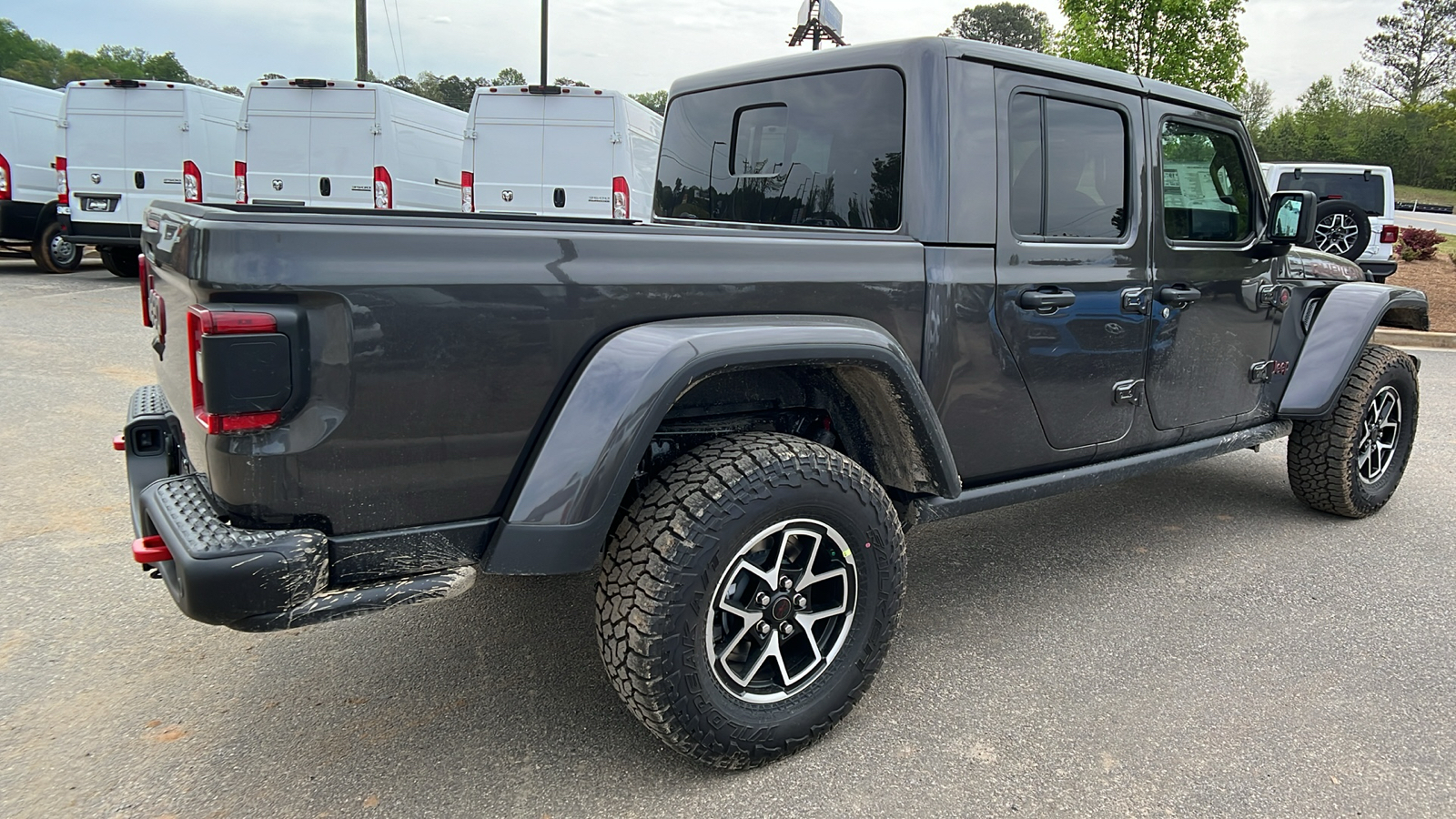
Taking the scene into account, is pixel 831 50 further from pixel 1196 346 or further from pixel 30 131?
pixel 30 131

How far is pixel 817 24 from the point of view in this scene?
367 centimetres

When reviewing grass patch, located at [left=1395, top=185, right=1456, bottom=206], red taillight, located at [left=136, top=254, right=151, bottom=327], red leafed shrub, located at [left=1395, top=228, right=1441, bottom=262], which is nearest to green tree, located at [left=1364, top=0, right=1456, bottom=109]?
grass patch, located at [left=1395, top=185, right=1456, bottom=206]

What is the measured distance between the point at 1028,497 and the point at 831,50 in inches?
62.7

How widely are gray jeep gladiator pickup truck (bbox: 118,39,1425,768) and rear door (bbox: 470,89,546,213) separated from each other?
269 inches

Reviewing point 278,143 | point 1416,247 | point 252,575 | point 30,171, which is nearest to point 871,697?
point 252,575

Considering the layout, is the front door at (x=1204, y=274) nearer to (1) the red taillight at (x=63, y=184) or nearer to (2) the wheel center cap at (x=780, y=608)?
(2) the wheel center cap at (x=780, y=608)

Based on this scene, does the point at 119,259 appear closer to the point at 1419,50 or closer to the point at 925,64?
the point at 925,64

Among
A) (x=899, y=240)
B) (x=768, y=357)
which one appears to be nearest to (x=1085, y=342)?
(x=899, y=240)

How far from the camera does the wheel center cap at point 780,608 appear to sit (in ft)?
7.73

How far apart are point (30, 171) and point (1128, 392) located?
13601 mm

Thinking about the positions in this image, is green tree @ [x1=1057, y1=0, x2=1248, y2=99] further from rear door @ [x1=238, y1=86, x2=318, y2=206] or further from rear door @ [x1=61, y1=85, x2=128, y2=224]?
rear door @ [x1=61, y1=85, x2=128, y2=224]

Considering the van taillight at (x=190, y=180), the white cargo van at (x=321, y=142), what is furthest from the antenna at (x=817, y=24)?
the van taillight at (x=190, y=180)

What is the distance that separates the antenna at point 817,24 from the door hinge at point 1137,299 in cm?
144

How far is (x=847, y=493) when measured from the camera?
7.91ft
